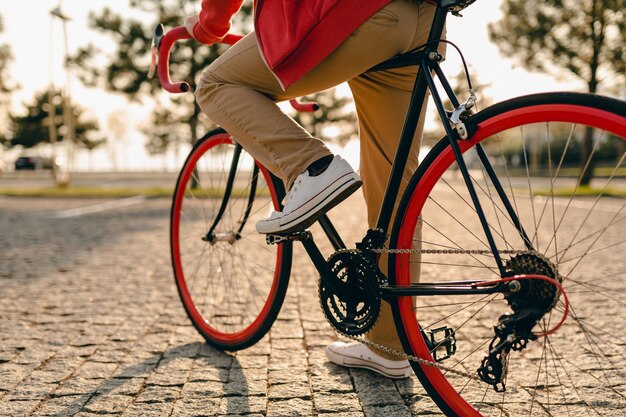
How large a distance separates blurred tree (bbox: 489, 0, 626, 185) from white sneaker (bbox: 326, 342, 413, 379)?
780 inches

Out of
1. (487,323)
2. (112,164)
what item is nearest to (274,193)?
(487,323)

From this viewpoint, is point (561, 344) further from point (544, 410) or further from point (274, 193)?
point (274, 193)

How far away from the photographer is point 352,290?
7.77 ft

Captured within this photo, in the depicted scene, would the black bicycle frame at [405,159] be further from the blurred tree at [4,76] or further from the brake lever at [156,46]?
the blurred tree at [4,76]

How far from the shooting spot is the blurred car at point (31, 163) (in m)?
63.8

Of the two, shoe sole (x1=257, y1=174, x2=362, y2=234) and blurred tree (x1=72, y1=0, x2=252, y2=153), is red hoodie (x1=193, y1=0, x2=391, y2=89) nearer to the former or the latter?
shoe sole (x1=257, y1=174, x2=362, y2=234)

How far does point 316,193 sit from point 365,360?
969mm

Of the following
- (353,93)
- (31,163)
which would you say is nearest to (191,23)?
(353,93)

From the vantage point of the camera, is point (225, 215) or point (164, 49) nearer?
point (164, 49)

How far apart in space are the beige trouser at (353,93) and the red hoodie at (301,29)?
0.16ft

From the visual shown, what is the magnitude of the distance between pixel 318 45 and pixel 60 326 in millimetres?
2462

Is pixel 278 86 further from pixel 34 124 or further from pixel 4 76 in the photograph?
pixel 34 124

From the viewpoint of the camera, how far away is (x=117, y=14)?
26.2 m

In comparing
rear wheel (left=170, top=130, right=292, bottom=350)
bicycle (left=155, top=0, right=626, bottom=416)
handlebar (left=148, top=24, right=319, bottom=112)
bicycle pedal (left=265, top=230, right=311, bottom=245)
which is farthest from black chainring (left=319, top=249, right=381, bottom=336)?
handlebar (left=148, top=24, right=319, bottom=112)
